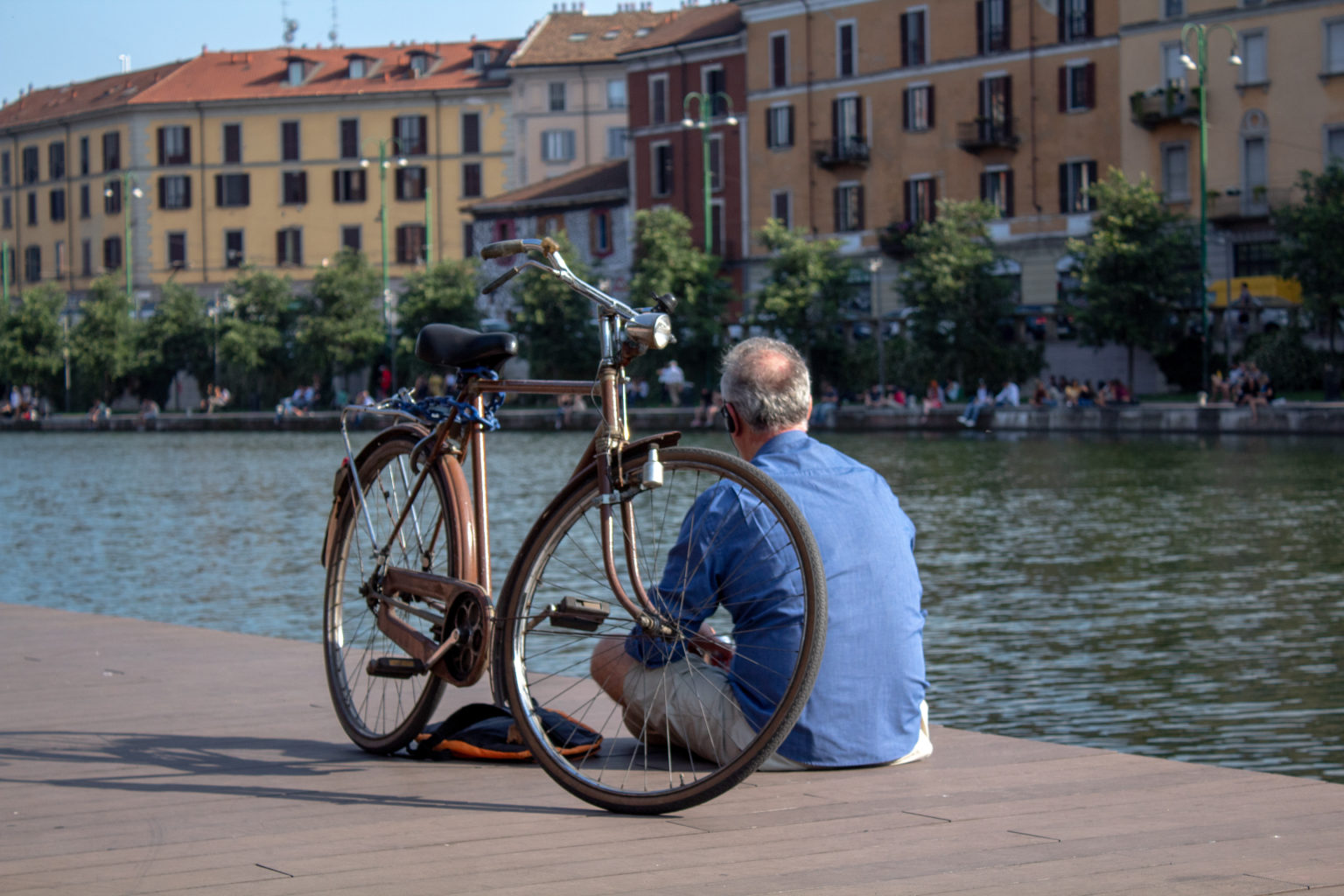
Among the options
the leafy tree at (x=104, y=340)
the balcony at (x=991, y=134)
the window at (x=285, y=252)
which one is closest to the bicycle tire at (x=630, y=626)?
the balcony at (x=991, y=134)

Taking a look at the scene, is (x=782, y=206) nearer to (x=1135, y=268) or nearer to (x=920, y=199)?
(x=920, y=199)

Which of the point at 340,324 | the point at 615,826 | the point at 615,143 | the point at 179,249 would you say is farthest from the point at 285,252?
the point at 615,826

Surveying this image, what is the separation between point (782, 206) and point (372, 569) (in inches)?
2367

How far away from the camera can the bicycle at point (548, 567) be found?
14.3 feet

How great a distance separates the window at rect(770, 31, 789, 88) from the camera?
64.0m

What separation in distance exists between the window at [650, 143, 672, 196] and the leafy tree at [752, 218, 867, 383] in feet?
38.5

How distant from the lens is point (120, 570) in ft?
56.9

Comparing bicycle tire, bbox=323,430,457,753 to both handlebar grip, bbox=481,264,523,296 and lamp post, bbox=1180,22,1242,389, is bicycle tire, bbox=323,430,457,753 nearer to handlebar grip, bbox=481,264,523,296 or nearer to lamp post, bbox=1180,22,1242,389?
handlebar grip, bbox=481,264,523,296

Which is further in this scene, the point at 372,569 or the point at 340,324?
the point at 340,324

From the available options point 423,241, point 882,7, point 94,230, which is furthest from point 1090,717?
point 94,230

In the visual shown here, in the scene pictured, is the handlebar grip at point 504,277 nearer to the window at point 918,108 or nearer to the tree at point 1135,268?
the tree at point 1135,268

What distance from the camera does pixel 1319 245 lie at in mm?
44188

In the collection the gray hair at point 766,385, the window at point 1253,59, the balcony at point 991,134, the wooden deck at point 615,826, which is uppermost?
the window at point 1253,59

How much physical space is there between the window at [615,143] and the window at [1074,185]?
31.5 meters
